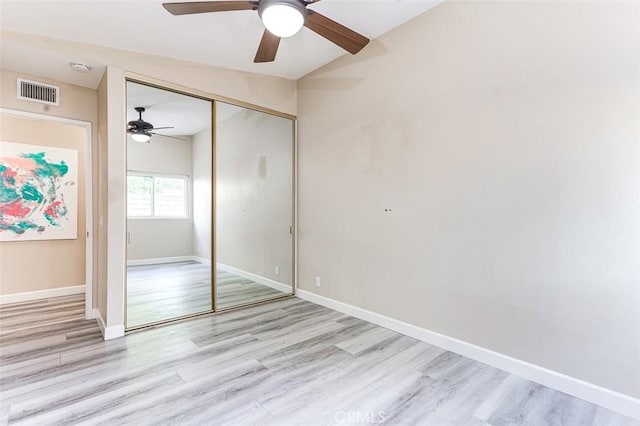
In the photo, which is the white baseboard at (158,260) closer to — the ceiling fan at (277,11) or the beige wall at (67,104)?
the beige wall at (67,104)

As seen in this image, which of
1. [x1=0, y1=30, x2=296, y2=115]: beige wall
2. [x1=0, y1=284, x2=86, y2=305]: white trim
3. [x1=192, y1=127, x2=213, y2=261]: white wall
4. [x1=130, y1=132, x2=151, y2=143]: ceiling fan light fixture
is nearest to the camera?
[x1=0, y1=30, x2=296, y2=115]: beige wall

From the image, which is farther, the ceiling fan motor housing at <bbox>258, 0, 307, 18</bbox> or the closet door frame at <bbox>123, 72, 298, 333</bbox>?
the closet door frame at <bbox>123, 72, 298, 333</bbox>

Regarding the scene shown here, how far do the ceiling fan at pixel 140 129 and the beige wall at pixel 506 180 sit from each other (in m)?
2.17

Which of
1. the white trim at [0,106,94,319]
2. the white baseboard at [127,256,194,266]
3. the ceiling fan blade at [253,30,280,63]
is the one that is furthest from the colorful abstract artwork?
the ceiling fan blade at [253,30,280,63]

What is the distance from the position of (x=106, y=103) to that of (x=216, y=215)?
155 cm

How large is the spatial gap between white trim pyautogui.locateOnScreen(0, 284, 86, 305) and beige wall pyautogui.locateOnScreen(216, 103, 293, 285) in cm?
239

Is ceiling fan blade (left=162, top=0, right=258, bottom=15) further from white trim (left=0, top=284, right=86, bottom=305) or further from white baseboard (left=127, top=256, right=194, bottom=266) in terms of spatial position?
white trim (left=0, top=284, right=86, bottom=305)

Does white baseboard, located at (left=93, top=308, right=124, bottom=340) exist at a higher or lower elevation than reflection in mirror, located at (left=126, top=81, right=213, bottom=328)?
lower

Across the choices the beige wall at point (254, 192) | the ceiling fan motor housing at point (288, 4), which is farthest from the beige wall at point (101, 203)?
the ceiling fan motor housing at point (288, 4)

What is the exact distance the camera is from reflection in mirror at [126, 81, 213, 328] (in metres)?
3.18

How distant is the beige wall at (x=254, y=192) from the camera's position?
376 cm

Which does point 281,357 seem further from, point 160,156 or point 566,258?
point 160,156

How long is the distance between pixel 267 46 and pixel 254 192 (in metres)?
2.02

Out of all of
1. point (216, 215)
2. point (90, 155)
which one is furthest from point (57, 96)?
point (216, 215)
